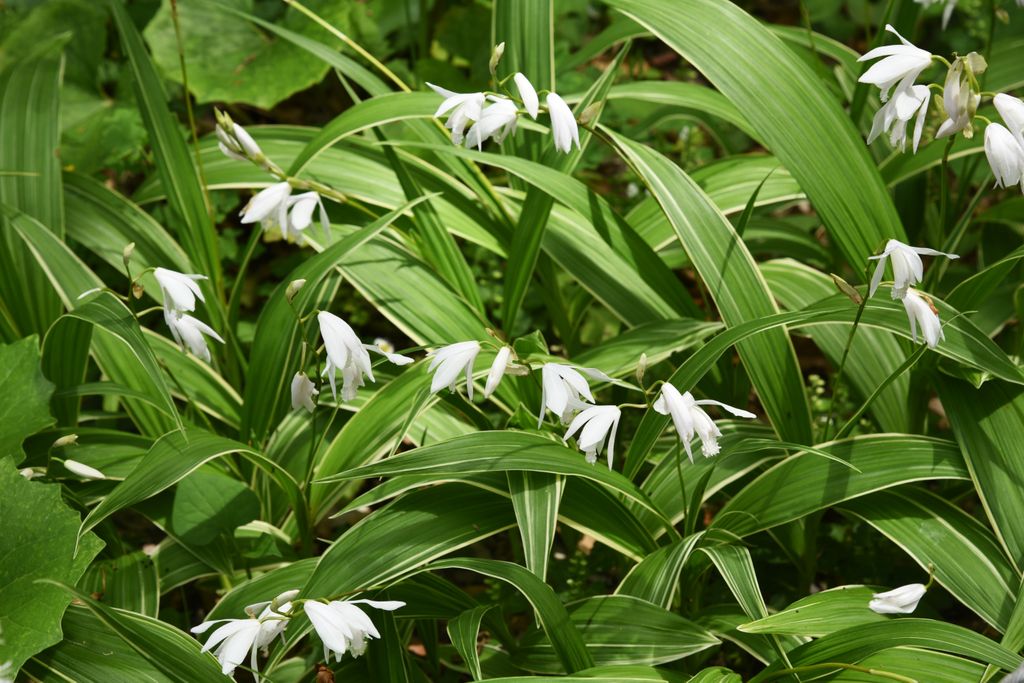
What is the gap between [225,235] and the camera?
9.38 feet

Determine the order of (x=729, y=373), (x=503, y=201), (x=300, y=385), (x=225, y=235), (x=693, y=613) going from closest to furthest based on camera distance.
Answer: (x=300, y=385), (x=693, y=613), (x=729, y=373), (x=503, y=201), (x=225, y=235)

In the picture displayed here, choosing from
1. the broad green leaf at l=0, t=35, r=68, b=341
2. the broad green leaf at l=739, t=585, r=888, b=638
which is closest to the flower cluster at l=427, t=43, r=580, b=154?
the broad green leaf at l=739, t=585, r=888, b=638

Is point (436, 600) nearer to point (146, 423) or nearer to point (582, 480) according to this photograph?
point (582, 480)

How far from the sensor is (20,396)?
1854 mm

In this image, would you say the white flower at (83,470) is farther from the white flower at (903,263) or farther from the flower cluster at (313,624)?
the white flower at (903,263)

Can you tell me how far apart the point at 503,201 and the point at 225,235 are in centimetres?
101

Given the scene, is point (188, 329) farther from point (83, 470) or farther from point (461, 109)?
point (461, 109)

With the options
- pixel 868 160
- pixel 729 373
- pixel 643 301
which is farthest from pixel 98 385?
pixel 868 160

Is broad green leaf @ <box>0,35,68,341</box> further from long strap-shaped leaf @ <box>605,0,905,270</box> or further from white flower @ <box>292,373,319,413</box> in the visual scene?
long strap-shaped leaf @ <box>605,0,905,270</box>

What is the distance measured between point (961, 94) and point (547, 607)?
3.47 feet

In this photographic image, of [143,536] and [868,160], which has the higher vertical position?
[868,160]

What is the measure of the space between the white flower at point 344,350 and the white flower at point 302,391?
0.09 metres

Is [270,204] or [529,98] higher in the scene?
[529,98]

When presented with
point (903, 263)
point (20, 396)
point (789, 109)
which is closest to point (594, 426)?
point (903, 263)
